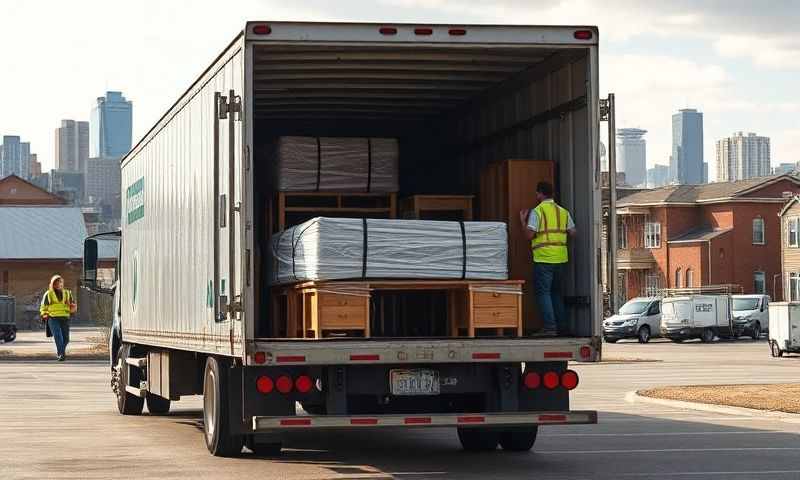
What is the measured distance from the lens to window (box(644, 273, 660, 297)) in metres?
89.8

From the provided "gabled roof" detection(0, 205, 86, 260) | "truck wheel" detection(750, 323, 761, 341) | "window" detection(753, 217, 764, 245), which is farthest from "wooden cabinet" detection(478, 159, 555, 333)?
"gabled roof" detection(0, 205, 86, 260)

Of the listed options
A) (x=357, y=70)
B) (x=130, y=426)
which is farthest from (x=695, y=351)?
(x=357, y=70)

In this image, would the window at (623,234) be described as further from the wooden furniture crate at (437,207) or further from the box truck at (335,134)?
the wooden furniture crate at (437,207)

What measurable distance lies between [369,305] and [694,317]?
4675 cm

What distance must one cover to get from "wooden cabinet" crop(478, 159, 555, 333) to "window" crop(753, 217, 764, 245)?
7433 centimetres

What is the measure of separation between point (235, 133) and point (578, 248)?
3141 mm

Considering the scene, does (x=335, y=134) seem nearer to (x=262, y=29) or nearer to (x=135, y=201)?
(x=135, y=201)

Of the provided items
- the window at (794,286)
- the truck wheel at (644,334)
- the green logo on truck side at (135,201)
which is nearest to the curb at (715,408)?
the green logo on truck side at (135,201)

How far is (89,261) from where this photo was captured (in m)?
22.1

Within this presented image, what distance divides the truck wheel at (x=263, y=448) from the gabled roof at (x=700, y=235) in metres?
72.3

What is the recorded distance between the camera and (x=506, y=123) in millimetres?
15391

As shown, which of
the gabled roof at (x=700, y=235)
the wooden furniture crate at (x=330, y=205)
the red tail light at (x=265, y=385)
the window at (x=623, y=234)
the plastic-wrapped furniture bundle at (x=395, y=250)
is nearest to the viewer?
the red tail light at (x=265, y=385)

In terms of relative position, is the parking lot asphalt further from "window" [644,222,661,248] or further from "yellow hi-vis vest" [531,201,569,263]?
"window" [644,222,661,248]

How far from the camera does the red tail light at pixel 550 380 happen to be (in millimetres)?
13305
